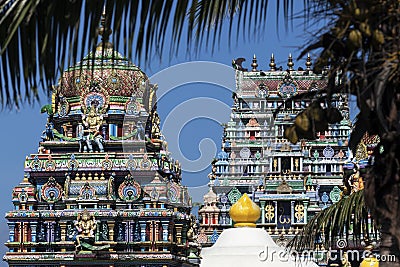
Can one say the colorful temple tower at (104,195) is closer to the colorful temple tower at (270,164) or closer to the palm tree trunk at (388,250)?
the colorful temple tower at (270,164)

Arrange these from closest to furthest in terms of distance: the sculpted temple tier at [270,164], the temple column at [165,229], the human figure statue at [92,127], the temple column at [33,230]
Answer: the temple column at [165,229] → the temple column at [33,230] → the human figure statue at [92,127] → the sculpted temple tier at [270,164]

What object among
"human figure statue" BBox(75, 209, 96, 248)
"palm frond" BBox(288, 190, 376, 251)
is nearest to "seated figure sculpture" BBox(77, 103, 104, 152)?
"human figure statue" BBox(75, 209, 96, 248)

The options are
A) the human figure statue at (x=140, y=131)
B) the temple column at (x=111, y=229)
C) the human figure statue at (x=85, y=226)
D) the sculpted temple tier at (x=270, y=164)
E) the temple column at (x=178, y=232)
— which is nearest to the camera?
the human figure statue at (x=85, y=226)

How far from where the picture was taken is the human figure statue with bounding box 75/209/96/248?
3756 cm

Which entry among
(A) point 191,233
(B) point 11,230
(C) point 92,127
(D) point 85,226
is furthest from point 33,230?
(A) point 191,233

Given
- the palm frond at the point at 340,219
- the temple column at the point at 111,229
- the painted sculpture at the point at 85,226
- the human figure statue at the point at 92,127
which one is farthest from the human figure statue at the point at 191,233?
the palm frond at the point at 340,219

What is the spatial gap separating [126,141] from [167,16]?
34.8 m

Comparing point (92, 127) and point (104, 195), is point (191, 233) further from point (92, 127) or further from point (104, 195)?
point (92, 127)

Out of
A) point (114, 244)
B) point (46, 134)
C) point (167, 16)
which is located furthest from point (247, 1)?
point (46, 134)

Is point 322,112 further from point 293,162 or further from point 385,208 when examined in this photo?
point 293,162

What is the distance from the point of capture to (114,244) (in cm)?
3784

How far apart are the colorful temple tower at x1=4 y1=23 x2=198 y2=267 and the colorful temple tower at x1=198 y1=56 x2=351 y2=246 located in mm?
8680

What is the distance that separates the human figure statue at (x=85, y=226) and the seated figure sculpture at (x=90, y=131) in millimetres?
2771

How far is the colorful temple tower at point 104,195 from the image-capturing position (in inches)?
1487
